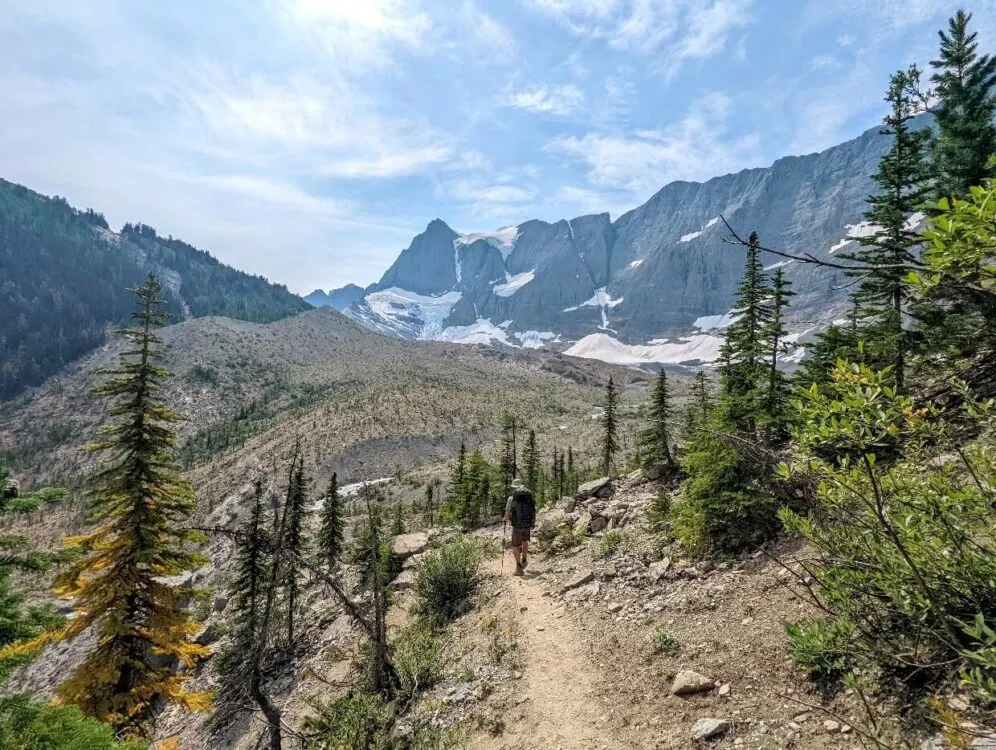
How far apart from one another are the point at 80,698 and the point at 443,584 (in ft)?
31.5

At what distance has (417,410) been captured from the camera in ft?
379

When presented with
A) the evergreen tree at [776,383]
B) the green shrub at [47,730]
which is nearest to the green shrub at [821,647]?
the green shrub at [47,730]

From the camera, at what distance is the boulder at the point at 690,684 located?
653 centimetres

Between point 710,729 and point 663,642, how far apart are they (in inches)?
85.9

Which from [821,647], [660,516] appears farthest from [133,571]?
[821,647]

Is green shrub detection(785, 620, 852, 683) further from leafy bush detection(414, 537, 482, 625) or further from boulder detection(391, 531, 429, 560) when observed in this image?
boulder detection(391, 531, 429, 560)

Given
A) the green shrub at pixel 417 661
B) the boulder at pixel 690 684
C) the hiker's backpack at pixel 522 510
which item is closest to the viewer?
the boulder at pixel 690 684

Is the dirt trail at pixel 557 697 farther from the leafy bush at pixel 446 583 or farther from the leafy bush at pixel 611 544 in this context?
the leafy bush at pixel 611 544

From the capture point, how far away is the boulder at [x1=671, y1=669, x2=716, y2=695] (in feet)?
21.4

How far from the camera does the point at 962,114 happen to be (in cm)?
1702

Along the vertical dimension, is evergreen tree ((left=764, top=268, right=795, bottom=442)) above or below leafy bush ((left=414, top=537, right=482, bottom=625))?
above

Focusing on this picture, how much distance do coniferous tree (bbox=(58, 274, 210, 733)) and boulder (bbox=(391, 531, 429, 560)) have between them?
276 inches

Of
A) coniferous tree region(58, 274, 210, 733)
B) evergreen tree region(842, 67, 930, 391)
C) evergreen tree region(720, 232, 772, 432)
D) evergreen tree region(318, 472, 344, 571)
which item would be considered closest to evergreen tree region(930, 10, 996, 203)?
evergreen tree region(842, 67, 930, 391)

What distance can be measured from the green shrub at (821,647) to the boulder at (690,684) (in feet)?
3.97
